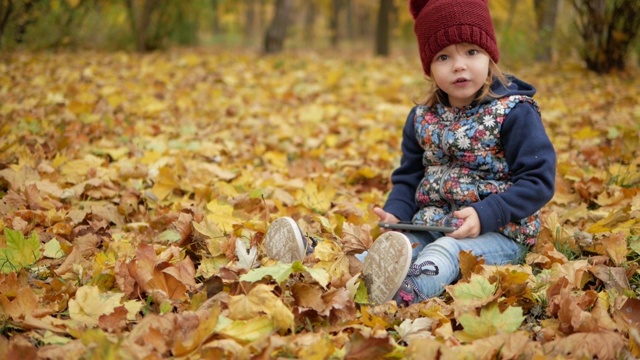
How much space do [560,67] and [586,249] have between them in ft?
19.3

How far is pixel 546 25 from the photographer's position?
7.36 metres

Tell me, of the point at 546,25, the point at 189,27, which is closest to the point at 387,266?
the point at 546,25

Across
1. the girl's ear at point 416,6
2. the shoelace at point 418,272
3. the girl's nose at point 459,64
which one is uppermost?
the girl's ear at point 416,6

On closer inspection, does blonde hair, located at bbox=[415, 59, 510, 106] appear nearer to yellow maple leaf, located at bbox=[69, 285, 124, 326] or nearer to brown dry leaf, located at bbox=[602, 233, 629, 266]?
brown dry leaf, located at bbox=[602, 233, 629, 266]

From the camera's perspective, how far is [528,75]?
6.86 metres

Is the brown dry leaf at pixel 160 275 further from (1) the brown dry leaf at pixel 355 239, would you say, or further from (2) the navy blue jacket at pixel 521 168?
(2) the navy blue jacket at pixel 521 168

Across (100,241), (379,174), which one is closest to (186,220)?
(100,241)

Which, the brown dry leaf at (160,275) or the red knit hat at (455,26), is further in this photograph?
the red knit hat at (455,26)

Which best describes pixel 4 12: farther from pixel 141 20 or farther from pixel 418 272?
pixel 418 272

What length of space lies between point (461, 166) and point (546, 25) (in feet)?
20.0

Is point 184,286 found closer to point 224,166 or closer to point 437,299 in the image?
point 437,299

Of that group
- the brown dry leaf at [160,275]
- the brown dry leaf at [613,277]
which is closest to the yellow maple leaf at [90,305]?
the brown dry leaf at [160,275]

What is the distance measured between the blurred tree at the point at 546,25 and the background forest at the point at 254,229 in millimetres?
1371

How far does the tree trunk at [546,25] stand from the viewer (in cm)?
741
